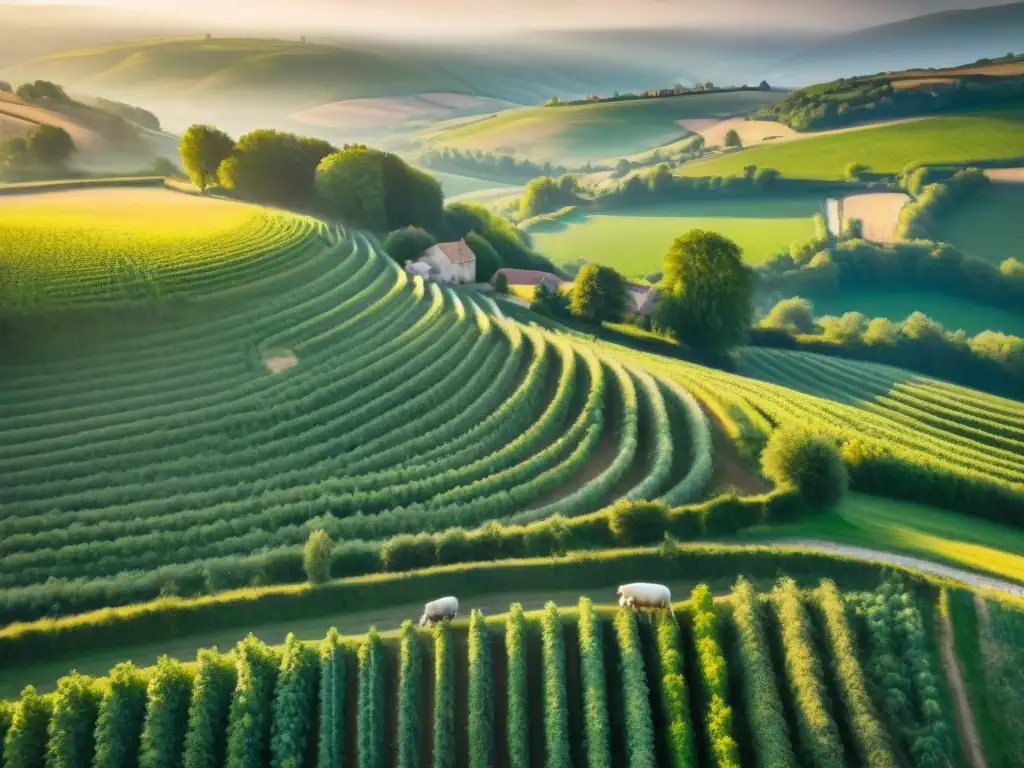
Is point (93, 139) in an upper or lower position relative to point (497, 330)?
upper

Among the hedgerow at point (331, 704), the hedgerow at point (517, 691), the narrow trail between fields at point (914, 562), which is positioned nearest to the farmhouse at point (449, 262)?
the narrow trail between fields at point (914, 562)

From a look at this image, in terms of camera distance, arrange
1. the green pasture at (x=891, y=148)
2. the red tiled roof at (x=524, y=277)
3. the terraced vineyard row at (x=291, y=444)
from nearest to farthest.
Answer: the terraced vineyard row at (x=291, y=444), the red tiled roof at (x=524, y=277), the green pasture at (x=891, y=148)

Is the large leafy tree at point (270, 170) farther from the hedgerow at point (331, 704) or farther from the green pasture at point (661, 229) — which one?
the hedgerow at point (331, 704)

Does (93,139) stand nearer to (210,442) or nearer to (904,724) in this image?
(210,442)

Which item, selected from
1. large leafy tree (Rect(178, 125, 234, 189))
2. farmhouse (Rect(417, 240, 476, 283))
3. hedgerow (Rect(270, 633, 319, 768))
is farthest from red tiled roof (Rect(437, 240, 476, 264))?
hedgerow (Rect(270, 633, 319, 768))

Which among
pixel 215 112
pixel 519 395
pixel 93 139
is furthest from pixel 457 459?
pixel 215 112

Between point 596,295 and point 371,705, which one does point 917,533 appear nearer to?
point 371,705
